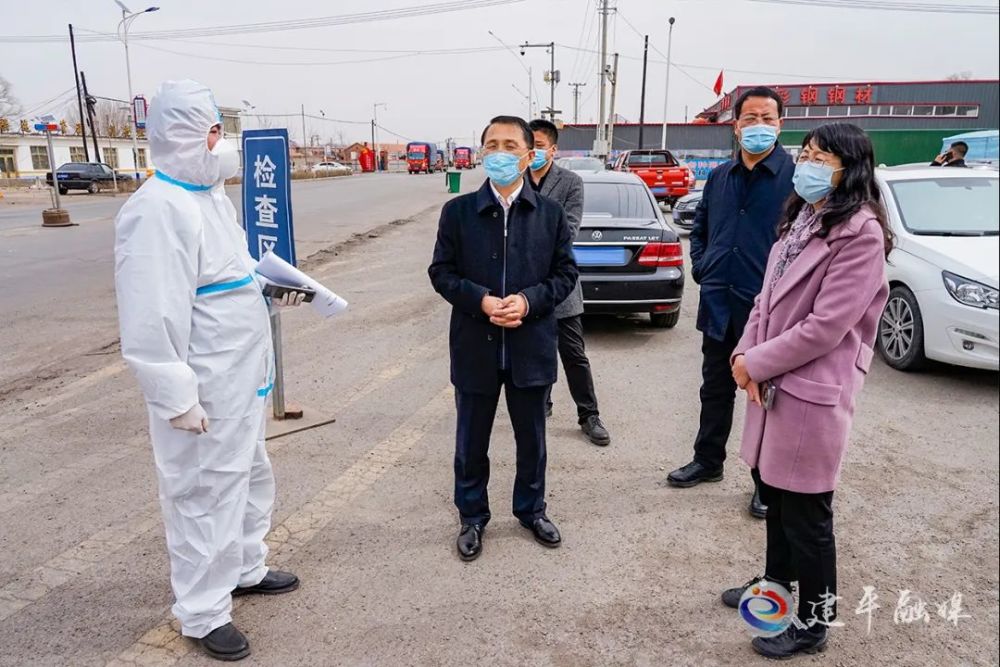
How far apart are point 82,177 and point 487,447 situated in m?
35.9

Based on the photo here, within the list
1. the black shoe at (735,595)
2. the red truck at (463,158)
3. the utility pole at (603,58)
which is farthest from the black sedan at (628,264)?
the red truck at (463,158)

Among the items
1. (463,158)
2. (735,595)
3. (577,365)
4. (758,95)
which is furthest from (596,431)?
(463,158)

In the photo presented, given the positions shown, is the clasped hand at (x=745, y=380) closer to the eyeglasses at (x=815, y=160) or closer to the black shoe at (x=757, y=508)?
the eyeglasses at (x=815, y=160)

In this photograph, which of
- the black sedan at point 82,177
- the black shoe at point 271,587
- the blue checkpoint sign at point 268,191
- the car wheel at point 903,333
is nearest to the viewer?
the black shoe at point 271,587

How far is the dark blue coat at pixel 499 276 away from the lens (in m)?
2.96

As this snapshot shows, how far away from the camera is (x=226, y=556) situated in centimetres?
247

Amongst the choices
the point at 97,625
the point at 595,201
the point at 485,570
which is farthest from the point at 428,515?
the point at 595,201

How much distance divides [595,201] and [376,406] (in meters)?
3.34

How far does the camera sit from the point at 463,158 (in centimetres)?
7712

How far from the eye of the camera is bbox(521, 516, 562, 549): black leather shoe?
317cm

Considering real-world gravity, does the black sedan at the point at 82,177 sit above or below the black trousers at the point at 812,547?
above

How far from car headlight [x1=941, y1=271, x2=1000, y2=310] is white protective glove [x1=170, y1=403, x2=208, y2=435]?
14.4 ft

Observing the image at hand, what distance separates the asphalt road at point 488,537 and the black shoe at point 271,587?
5cm

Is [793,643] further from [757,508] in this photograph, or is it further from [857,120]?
[857,120]
